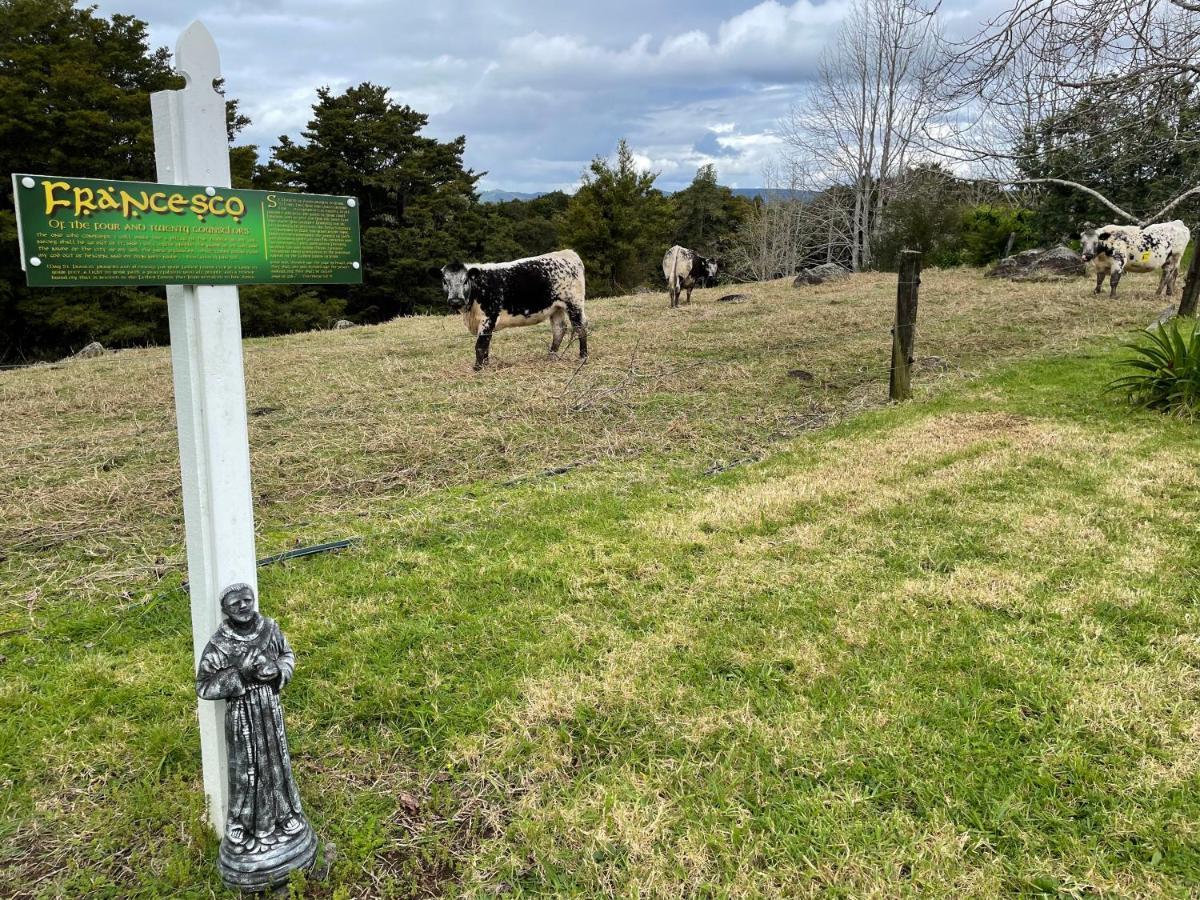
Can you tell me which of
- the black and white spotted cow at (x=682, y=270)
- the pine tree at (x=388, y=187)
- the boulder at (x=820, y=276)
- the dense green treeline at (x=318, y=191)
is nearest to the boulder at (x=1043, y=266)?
the boulder at (x=820, y=276)

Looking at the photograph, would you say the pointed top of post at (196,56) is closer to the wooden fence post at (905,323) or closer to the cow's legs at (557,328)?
the wooden fence post at (905,323)

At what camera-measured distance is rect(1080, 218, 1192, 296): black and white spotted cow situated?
12.7 metres

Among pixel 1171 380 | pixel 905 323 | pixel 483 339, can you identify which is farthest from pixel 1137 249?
pixel 483 339

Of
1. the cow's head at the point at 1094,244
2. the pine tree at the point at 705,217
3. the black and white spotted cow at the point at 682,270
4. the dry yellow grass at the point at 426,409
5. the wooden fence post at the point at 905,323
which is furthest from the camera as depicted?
the pine tree at the point at 705,217

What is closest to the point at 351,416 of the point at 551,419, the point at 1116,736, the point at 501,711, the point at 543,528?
the point at 551,419

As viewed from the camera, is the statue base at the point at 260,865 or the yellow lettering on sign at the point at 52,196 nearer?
the yellow lettering on sign at the point at 52,196

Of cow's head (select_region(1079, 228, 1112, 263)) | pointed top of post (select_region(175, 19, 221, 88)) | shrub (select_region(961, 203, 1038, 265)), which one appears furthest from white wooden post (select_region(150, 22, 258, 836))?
shrub (select_region(961, 203, 1038, 265))

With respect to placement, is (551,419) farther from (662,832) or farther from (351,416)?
(662,832)

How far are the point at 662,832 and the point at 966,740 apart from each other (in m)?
1.09

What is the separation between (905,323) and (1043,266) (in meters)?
12.1

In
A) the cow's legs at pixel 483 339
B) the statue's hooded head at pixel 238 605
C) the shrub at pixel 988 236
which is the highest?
the shrub at pixel 988 236

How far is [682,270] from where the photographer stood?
16.0 meters

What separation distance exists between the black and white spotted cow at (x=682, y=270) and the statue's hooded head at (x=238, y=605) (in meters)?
14.4

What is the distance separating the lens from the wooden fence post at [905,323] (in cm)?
720
